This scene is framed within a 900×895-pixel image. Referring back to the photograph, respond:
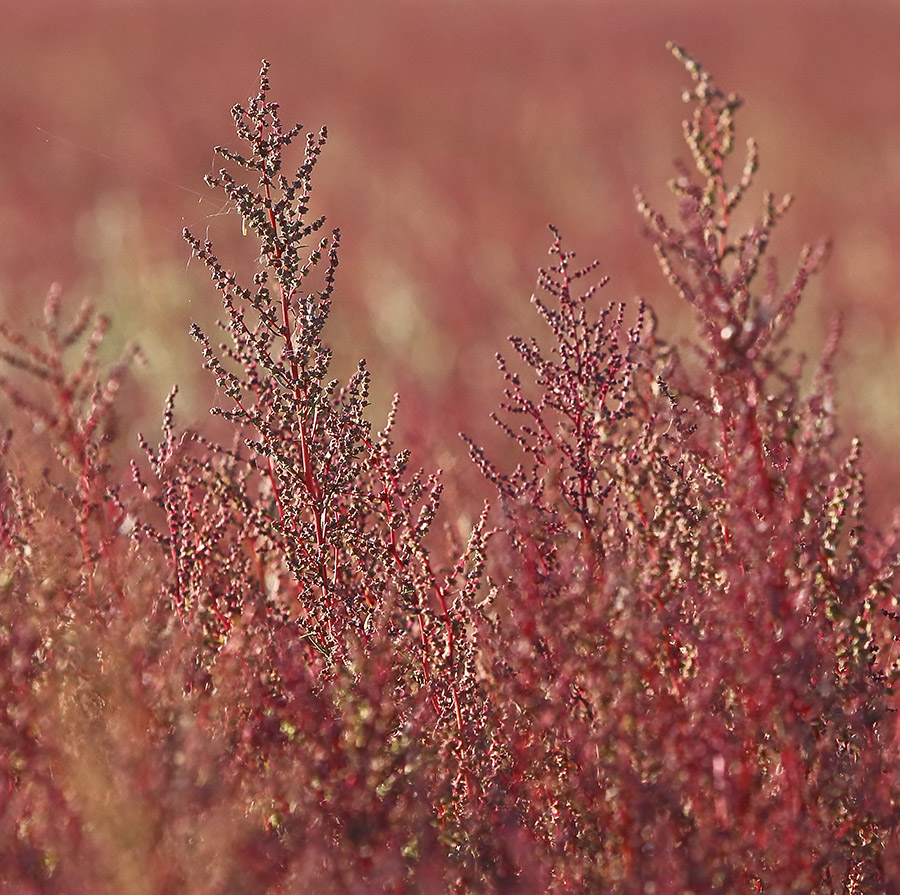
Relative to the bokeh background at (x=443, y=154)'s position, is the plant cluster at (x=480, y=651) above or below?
below

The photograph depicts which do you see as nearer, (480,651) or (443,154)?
(480,651)

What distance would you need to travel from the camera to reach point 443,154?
17.7 meters

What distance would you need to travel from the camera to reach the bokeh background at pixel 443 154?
37.1ft

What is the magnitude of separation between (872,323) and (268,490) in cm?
1023

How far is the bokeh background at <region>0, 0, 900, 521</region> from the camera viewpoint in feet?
37.1

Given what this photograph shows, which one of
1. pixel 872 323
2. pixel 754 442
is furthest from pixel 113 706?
pixel 872 323

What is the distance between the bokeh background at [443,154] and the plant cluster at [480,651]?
4623 mm

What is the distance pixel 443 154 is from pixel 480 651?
15.8m

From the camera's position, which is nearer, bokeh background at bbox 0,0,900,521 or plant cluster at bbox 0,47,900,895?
plant cluster at bbox 0,47,900,895

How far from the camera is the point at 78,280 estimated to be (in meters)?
12.7

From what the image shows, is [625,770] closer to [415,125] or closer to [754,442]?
[754,442]

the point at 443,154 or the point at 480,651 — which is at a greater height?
the point at 443,154

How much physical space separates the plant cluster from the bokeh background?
4.62 metres

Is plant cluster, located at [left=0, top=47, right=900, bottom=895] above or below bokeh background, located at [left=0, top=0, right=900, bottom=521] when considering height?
below
